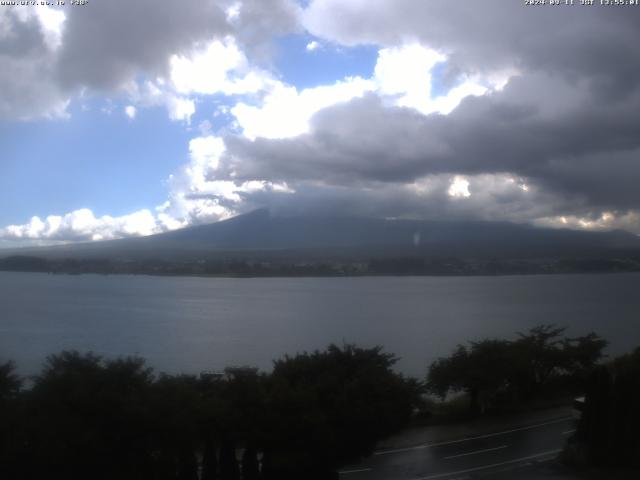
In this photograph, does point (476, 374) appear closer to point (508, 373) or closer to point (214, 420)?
point (508, 373)

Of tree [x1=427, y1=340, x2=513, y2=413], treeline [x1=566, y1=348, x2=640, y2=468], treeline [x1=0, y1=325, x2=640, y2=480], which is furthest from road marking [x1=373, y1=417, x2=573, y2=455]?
treeline [x1=566, y1=348, x2=640, y2=468]

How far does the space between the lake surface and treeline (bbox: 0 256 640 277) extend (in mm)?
1763

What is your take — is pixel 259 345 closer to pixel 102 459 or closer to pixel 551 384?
pixel 551 384

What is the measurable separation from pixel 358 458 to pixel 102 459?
4.38m

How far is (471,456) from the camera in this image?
35.6ft

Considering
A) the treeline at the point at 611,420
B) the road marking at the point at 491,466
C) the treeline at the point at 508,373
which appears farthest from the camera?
the treeline at the point at 508,373

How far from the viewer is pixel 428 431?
13281 mm

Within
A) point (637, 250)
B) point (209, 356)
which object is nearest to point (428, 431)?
point (209, 356)

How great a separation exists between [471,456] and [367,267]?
58.1 metres

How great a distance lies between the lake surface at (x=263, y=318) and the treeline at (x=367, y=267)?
69.4 inches

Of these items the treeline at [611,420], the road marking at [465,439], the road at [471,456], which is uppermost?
the treeline at [611,420]

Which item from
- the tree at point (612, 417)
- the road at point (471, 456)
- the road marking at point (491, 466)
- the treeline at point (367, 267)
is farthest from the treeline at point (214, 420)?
the treeline at point (367, 267)

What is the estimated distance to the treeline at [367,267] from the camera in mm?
60750

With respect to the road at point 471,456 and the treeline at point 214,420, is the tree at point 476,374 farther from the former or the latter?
the treeline at point 214,420
